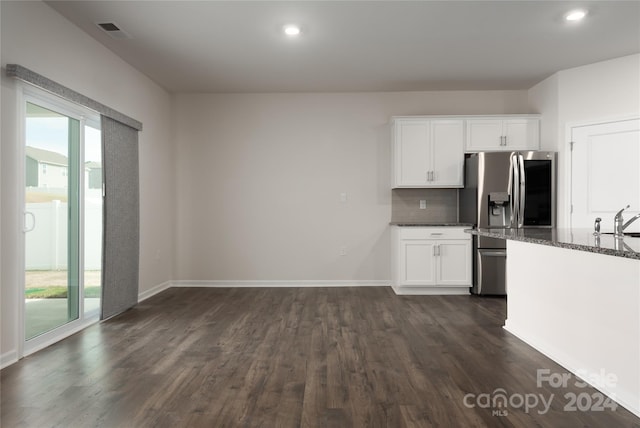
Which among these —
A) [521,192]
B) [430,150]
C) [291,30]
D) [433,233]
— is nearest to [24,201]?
[291,30]

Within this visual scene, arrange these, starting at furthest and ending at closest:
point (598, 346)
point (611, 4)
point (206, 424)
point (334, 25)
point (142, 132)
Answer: point (142, 132) → point (334, 25) → point (611, 4) → point (598, 346) → point (206, 424)

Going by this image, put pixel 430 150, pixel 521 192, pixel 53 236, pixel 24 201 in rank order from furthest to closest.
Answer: pixel 430 150, pixel 521 192, pixel 53 236, pixel 24 201

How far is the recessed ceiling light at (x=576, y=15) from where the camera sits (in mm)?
3395

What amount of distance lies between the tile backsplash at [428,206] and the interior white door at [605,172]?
4.59 ft

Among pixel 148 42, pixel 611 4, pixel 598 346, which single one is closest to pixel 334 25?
pixel 148 42

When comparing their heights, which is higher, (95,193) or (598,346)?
(95,193)

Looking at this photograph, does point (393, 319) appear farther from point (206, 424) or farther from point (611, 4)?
point (611, 4)

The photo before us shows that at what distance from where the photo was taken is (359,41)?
13.0 ft

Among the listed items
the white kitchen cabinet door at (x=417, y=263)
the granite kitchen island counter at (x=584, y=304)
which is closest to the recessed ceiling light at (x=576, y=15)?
the granite kitchen island counter at (x=584, y=304)

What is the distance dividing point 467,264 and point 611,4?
292 centimetres

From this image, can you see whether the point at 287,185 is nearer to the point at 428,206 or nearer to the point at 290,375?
the point at 428,206

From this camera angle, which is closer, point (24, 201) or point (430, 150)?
point (24, 201)

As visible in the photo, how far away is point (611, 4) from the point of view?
330 cm

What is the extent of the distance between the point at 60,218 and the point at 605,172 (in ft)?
17.7
